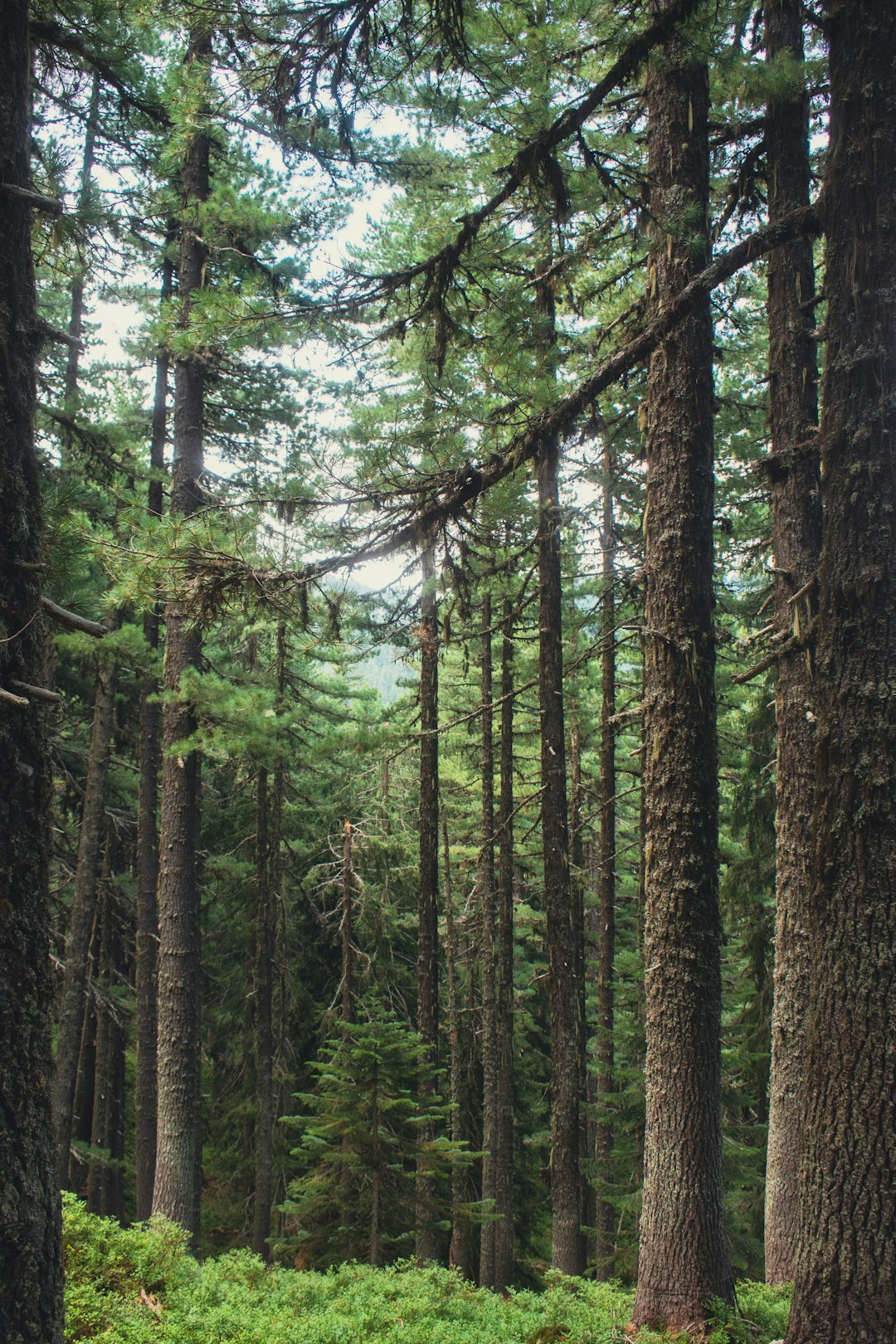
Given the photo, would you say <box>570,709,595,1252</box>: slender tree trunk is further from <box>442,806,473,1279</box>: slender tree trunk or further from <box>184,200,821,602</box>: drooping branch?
<box>184,200,821,602</box>: drooping branch

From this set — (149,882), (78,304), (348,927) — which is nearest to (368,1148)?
(149,882)

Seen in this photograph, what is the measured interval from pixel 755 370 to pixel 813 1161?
13.7m

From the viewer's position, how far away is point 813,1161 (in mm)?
4117

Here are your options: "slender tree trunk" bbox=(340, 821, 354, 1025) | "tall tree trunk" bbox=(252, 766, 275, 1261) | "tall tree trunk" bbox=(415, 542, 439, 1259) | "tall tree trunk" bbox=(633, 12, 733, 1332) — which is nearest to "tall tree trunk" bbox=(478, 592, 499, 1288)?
"tall tree trunk" bbox=(415, 542, 439, 1259)

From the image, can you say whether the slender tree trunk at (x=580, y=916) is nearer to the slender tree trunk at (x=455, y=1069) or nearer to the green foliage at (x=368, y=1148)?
the slender tree trunk at (x=455, y=1069)

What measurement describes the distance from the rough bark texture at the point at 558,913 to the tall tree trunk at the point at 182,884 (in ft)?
13.1

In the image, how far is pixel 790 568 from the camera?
24.5 ft

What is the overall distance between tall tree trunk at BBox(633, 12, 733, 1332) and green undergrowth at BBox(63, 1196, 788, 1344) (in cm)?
50

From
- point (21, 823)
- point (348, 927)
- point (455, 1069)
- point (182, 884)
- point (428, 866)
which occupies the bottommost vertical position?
point (455, 1069)

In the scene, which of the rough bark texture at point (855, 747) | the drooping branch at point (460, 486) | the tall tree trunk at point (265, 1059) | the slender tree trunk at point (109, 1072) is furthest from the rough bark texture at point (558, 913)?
the slender tree trunk at point (109, 1072)

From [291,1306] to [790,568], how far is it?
22.0 ft

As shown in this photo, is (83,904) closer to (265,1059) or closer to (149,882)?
(149,882)

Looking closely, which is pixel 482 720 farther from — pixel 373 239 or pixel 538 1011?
pixel 538 1011

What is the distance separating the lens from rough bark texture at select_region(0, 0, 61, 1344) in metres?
2.77
